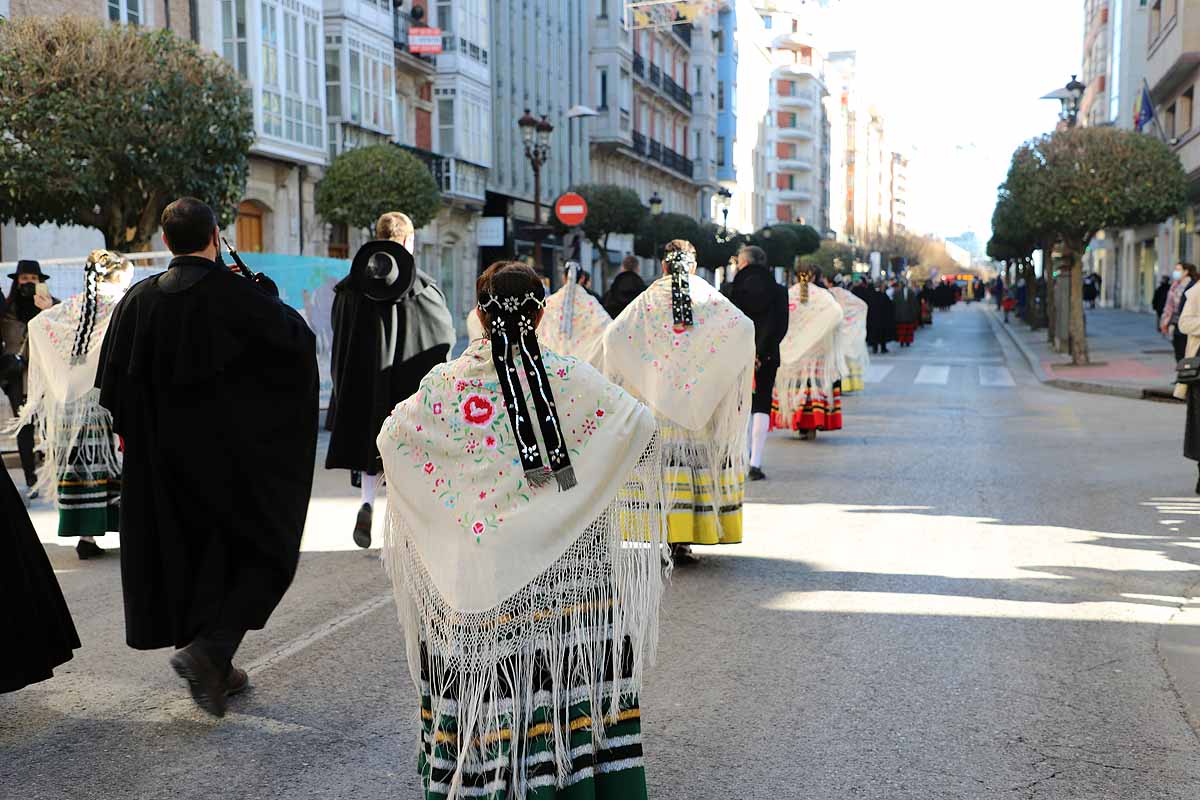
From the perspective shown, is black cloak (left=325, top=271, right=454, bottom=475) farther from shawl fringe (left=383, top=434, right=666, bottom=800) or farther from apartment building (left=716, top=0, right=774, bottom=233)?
apartment building (left=716, top=0, right=774, bottom=233)

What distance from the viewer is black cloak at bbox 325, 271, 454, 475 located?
312 inches

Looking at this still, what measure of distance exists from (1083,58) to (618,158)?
4662 centimetres

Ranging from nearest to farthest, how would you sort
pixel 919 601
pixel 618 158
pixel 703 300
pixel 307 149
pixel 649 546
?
pixel 649 546 → pixel 919 601 → pixel 703 300 → pixel 307 149 → pixel 618 158

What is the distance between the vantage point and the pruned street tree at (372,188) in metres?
28.5

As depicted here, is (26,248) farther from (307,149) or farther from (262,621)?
(262,621)

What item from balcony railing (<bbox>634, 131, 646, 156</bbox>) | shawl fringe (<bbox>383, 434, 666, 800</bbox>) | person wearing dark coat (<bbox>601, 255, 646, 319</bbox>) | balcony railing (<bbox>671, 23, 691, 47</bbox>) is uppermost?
balcony railing (<bbox>671, 23, 691, 47</bbox>)

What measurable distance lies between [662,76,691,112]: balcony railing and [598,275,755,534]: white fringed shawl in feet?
183

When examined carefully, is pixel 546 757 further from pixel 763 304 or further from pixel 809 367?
pixel 809 367

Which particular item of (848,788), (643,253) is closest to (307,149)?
(643,253)

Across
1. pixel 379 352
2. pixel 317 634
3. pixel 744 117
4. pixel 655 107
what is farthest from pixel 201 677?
pixel 744 117

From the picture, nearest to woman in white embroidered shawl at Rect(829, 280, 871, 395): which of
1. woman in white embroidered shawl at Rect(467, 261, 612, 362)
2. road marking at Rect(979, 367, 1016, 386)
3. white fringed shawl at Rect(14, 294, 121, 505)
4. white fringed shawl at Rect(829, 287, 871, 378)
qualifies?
white fringed shawl at Rect(829, 287, 871, 378)

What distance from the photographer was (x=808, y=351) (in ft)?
46.4

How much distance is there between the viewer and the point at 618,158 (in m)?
56.5

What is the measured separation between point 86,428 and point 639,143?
2017 inches
